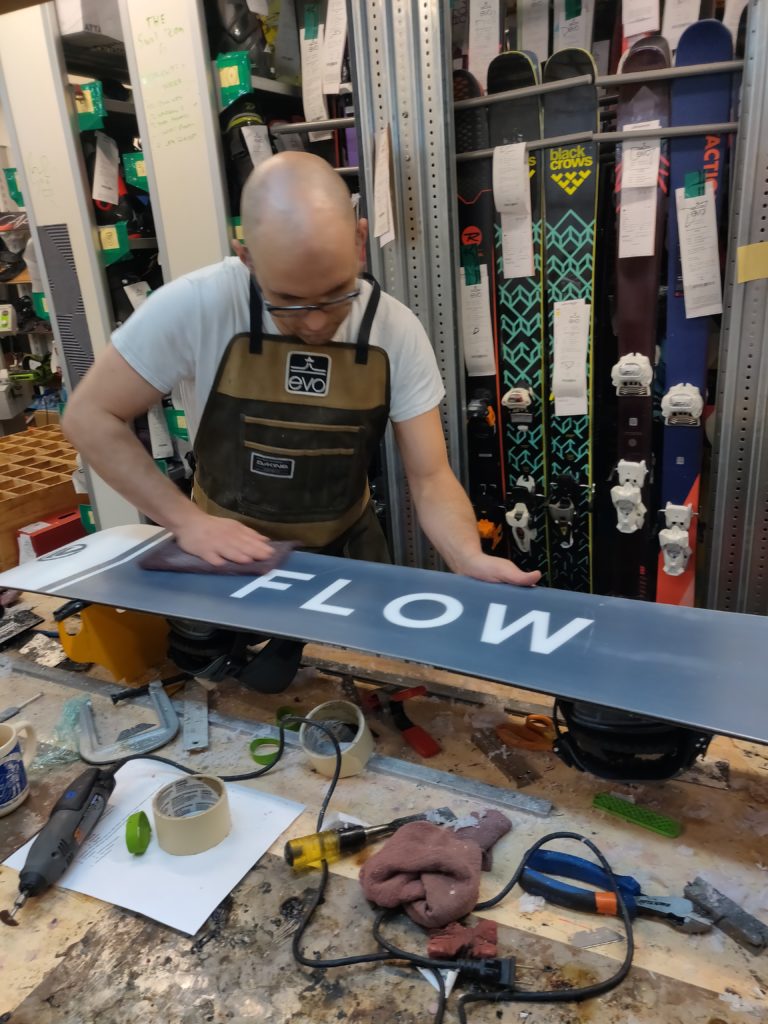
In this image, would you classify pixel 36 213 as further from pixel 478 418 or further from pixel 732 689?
pixel 732 689

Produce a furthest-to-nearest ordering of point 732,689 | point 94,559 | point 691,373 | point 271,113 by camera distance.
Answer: point 271,113 → point 691,373 → point 94,559 → point 732,689

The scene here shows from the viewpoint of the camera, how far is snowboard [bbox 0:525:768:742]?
849 mm

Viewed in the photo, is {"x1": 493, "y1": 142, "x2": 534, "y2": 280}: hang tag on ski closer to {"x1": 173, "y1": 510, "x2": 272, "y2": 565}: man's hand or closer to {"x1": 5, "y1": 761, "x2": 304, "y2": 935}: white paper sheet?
{"x1": 173, "y1": 510, "x2": 272, "y2": 565}: man's hand

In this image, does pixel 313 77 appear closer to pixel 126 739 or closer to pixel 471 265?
pixel 471 265

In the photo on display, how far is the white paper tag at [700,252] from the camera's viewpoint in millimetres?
1815

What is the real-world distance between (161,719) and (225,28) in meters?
2.32

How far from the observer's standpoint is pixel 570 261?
6.59 ft

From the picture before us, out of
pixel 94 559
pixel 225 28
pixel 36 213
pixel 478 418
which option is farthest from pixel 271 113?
pixel 94 559

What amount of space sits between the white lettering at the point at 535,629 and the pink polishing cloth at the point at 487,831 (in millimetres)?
219

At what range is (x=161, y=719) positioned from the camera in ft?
3.75

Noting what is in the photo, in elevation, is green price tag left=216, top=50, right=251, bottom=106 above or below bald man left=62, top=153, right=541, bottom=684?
above

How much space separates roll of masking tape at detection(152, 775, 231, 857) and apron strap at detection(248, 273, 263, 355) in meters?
0.76

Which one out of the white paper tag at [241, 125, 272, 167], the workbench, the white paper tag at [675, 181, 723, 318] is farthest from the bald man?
the white paper tag at [241, 125, 272, 167]

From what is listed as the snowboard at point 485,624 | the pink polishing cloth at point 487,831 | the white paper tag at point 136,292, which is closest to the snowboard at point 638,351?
the snowboard at point 485,624
